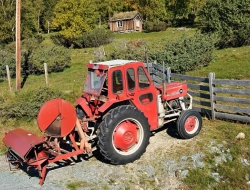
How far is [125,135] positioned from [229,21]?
22576 millimetres

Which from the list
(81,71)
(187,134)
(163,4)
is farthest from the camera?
(163,4)

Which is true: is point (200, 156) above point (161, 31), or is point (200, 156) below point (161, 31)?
below

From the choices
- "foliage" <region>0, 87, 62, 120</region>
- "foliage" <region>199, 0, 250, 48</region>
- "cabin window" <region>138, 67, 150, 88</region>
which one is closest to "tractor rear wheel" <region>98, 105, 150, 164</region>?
"cabin window" <region>138, 67, 150, 88</region>

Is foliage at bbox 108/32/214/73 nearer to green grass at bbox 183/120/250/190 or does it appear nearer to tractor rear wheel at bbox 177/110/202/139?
green grass at bbox 183/120/250/190

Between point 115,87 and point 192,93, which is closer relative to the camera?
point 115,87

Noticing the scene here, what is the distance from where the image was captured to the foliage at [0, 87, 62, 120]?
1073 centimetres

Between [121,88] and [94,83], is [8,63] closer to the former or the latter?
[94,83]

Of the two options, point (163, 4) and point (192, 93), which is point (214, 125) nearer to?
point (192, 93)

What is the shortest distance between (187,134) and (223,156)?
1181 mm

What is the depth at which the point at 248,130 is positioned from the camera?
8.46 metres

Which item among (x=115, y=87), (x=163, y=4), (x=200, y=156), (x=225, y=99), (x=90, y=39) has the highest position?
(x=163, y=4)

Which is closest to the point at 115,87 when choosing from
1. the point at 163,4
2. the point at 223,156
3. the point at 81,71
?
the point at 223,156

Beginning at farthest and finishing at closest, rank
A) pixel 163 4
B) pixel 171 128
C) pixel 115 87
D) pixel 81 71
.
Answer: pixel 163 4
pixel 81 71
pixel 171 128
pixel 115 87

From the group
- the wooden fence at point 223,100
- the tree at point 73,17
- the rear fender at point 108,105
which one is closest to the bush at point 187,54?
the wooden fence at point 223,100
